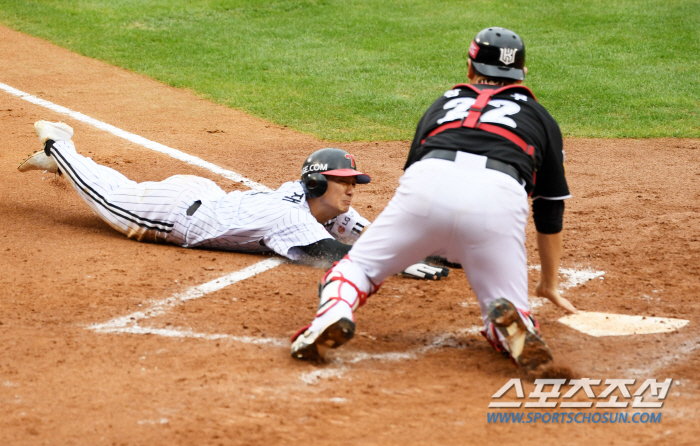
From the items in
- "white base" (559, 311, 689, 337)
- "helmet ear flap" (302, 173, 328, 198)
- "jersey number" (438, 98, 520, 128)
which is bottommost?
"white base" (559, 311, 689, 337)

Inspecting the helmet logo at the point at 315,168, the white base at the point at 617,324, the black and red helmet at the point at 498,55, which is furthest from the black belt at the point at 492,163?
the helmet logo at the point at 315,168

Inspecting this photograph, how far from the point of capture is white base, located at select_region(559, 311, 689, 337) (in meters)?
4.04

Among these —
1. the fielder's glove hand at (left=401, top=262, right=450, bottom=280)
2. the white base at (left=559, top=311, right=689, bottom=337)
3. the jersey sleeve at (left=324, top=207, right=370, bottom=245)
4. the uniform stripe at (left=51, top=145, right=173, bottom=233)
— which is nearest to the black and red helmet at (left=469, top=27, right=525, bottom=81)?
the white base at (left=559, top=311, right=689, bottom=337)

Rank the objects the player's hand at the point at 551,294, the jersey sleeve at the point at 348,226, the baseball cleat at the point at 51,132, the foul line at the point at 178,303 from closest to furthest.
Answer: the player's hand at the point at 551,294
the foul line at the point at 178,303
the jersey sleeve at the point at 348,226
the baseball cleat at the point at 51,132

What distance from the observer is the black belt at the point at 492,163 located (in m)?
3.42

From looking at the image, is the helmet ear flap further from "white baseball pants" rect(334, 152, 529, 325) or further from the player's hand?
the player's hand

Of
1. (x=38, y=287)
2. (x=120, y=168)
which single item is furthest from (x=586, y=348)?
(x=120, y=168)

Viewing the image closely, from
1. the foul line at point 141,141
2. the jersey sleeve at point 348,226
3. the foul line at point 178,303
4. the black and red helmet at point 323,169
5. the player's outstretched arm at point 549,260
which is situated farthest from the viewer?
the foul line at point 141,141

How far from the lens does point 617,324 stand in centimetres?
414

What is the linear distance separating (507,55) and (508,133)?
16.7 inches

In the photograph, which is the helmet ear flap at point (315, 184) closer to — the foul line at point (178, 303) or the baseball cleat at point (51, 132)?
the foul line at point (178, 303)

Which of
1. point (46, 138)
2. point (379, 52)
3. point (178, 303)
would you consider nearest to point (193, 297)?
point (178, 303)

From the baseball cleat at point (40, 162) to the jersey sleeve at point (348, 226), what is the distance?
2.20 meters

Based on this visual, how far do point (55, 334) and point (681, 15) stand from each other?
42.0 feet
